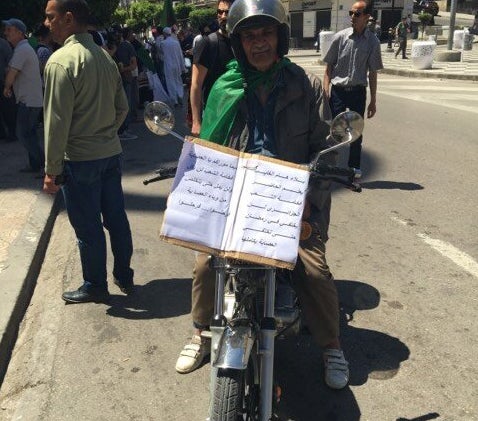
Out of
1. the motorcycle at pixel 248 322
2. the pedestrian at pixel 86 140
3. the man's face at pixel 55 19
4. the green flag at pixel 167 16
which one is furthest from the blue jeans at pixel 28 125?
the green flag at pixel 167 16

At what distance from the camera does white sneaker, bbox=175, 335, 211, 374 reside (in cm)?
307

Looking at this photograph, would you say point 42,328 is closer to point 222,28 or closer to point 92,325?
point 92,325

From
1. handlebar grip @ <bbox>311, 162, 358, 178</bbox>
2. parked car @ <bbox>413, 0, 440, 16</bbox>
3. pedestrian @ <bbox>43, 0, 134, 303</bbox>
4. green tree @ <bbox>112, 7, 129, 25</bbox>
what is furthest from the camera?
parked car @ <bbox>413, 0, 440, 16</bbox>

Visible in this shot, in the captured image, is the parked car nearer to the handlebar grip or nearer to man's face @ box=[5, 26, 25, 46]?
man's face @ box=[5, 26, 25, 46]

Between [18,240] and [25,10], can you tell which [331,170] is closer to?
[18,240]

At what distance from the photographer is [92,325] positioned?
11.9 ft

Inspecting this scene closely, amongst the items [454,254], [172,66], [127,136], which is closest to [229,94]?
[454,254]

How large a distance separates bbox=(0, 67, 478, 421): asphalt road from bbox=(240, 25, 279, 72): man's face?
1667 millimetres

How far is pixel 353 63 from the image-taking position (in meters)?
5.77

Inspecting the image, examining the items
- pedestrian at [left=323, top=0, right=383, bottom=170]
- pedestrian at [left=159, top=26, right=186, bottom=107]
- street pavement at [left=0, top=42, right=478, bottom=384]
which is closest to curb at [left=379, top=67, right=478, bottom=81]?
pedestrian at [left=159, top=26, right=186, bottom=107]

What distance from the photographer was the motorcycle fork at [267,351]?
7.12ft

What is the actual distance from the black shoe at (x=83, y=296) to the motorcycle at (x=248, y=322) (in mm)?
1570

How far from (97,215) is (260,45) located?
1.74 meters

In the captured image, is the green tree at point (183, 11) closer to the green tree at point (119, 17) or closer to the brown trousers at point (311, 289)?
the green tree at point (119, 17)
